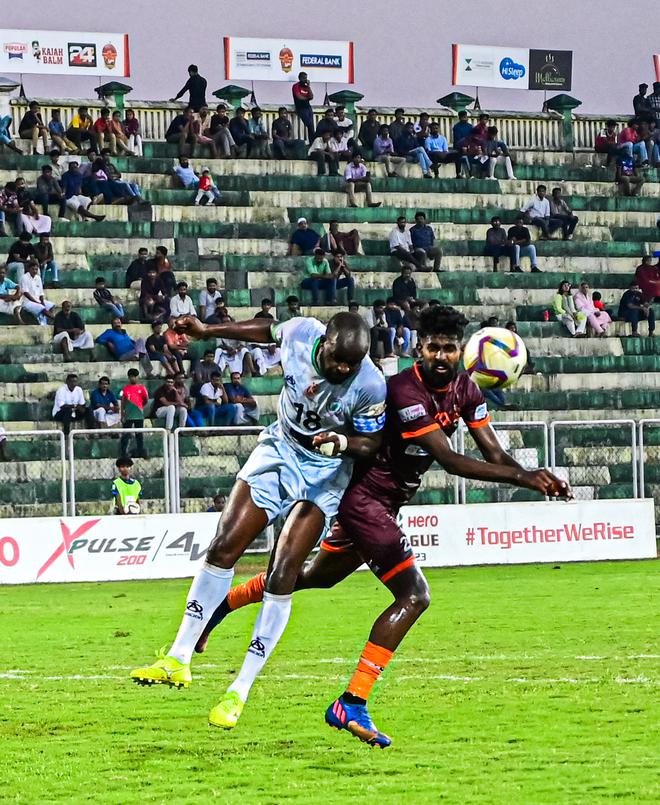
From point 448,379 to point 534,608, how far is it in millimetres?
8310

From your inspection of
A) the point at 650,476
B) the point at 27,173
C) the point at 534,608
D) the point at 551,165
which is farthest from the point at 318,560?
the point at 551,165

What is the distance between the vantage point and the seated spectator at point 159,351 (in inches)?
1089

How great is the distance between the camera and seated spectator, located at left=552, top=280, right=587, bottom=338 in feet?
107

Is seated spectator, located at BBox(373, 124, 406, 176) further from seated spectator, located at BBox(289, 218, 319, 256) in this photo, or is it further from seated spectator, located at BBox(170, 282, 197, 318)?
seated spectator, located at BBox(170, 282, 197, 318)

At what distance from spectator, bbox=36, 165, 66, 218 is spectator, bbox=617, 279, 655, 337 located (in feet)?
39.2

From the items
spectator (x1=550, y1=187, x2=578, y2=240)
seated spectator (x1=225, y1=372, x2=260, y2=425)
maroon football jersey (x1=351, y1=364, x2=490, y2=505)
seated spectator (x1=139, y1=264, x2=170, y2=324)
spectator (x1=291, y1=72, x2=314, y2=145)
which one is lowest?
seated spectator (x1=225, y1=372, x2=260, y2=425)

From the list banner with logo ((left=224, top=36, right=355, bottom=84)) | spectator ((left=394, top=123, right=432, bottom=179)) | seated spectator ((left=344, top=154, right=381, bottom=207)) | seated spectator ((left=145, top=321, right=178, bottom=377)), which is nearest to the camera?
seated spectator ((left=145, top=321, right=178, bottom=377))

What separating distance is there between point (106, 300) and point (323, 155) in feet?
27.3

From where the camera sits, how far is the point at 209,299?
1147 inches

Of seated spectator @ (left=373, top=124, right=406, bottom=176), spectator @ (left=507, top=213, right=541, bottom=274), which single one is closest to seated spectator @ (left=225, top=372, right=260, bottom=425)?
spectator @ (left=507, top=213, right=541, bottom=274)

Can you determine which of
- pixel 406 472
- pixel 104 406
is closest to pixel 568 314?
pixel 104 406

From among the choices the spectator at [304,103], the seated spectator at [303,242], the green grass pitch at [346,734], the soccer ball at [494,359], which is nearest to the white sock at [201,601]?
the green grass pitch at [346,734]

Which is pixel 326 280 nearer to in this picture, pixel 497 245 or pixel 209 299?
pixel 209 299

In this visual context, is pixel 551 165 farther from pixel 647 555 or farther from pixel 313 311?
pixel 647 555
